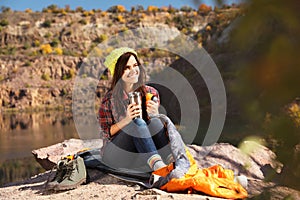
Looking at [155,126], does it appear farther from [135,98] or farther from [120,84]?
[120,84]

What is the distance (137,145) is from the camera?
269 cm

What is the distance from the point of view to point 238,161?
3775 mm

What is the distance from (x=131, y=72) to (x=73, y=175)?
2.48 ft

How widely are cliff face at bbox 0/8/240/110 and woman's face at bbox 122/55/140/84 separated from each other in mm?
16344

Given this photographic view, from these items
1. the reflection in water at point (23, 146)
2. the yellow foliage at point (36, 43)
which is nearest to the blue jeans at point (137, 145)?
the reflection in water at point (23, 146)

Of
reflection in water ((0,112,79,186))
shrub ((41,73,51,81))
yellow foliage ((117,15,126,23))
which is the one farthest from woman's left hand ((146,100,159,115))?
yellow foliage ((117,15,126,23))

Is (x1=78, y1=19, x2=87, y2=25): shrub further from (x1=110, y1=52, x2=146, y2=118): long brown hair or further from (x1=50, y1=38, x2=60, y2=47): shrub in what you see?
(x1=110, y1=52, x2=146, y2=118): long brown hair

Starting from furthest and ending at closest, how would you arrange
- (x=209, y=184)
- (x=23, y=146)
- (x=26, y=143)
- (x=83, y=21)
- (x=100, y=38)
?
(x=83, y=21) < (x=100, y=38) < (x=26, y=143) < (x=23, y=146) < (x=209, y=184)

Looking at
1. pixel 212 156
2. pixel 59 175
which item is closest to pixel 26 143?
pixel 212 156

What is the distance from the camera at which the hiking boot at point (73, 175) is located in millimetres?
2699

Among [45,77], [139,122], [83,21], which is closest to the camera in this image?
[139,122]

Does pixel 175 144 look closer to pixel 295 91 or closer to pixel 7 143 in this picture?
pixel 295 91

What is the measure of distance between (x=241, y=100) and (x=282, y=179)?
0.49 ft

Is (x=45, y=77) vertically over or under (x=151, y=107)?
over
